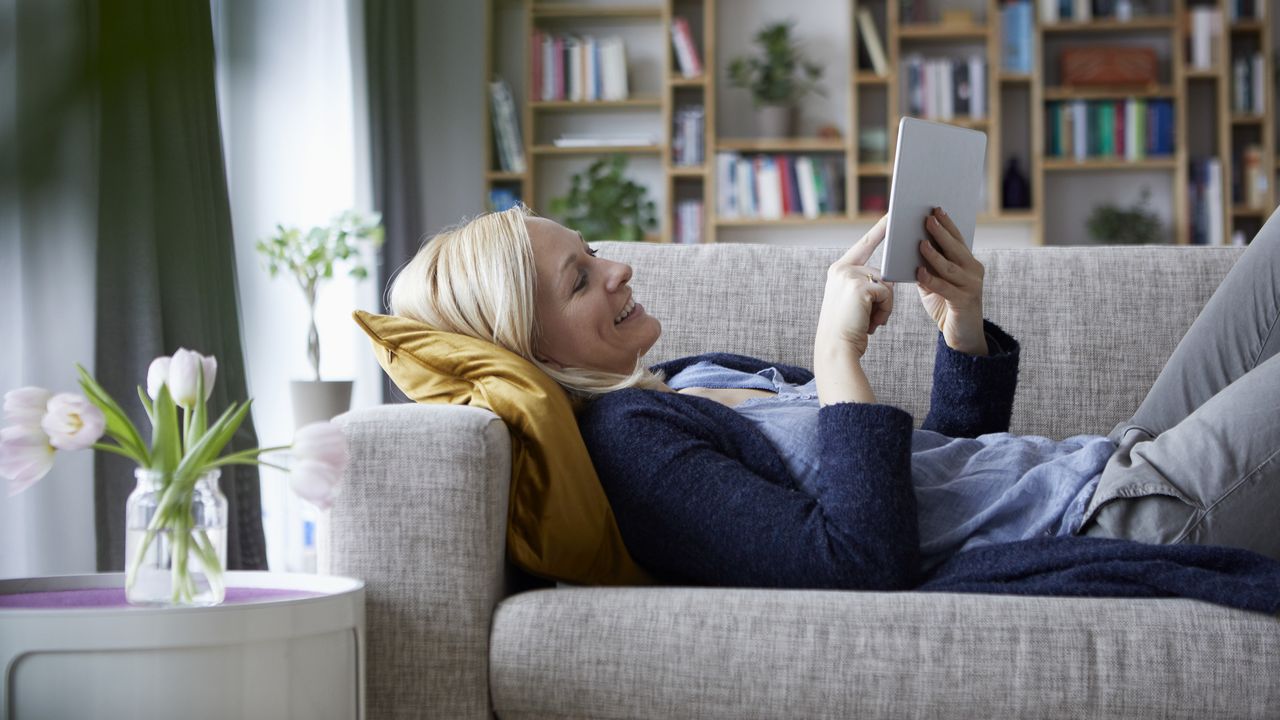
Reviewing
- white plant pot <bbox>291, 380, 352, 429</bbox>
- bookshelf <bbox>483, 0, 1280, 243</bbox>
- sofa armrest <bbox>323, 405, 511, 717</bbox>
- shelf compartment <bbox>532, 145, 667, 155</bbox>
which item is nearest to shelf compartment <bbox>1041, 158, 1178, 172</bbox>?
bookshelf <bbox>483, 0, 1280, 243</bbox>

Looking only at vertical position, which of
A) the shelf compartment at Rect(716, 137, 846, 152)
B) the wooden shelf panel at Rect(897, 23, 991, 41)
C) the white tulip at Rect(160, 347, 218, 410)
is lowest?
the white tulip at Rect(160, 347, 218, 410)

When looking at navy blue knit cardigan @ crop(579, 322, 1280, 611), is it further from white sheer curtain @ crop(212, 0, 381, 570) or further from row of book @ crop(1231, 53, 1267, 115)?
row of book @ crop(1231, 53, 1267, 115)

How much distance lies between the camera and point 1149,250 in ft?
5.92

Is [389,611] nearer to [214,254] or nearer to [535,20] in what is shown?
[214,254]

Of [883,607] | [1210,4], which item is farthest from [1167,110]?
[883,607]

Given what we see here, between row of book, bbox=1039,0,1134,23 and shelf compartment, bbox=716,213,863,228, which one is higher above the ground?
row of book, bbox=1039,0,1134,23

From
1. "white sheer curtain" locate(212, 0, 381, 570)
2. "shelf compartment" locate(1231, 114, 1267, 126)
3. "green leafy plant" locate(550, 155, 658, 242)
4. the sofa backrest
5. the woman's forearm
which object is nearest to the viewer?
the woman's forearm

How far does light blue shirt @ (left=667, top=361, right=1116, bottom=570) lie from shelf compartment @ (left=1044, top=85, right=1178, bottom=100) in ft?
11.9

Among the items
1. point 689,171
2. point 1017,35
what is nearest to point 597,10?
point 689,171

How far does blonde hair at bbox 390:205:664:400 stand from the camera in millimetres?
1331

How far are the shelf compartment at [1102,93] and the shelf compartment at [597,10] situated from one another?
164cm

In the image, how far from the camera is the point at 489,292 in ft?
4.38

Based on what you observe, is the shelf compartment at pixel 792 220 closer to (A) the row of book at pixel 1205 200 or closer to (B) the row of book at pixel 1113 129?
(B) the row of book at pixel 1113 129

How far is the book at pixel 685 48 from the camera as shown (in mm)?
4645
